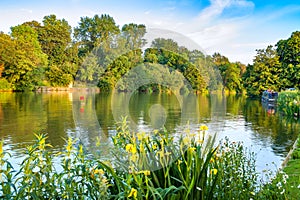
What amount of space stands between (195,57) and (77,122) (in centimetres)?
662

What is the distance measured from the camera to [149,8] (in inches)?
231

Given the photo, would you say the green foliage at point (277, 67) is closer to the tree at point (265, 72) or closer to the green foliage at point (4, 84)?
the tree at point (265, 72)

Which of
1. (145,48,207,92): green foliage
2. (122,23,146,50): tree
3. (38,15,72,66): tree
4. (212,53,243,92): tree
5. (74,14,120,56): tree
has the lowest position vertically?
(145,48,207,92): green foliage

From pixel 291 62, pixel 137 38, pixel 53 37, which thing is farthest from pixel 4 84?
pixel 137 38

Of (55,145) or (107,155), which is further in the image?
(55,145)

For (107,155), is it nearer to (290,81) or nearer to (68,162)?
(68,162)

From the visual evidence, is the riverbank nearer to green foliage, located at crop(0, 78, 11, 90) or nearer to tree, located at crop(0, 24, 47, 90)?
green foliage, located at crop(0, 78, 11, 90)

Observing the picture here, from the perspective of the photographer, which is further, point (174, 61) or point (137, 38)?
point (174, 61)

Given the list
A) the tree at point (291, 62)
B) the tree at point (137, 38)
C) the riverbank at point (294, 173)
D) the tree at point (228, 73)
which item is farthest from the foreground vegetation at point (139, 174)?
the tree at point (291, 62)

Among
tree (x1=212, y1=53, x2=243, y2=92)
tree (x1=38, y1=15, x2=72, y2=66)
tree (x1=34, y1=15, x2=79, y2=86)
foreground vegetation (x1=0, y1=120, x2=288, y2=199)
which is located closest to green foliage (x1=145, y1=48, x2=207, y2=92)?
foreground vegetation (x1=0, y1=120, x2=288, y2=199)

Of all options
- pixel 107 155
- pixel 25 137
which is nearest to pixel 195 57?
pixel 107 155

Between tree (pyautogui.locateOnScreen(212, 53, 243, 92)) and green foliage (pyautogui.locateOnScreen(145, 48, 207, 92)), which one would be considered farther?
tree (pyautogui.locateOnScreen(212, 53, 243, 92))

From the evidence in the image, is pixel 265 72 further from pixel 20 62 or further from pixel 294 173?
pixel 294 173

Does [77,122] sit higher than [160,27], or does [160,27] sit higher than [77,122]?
[160,27]
